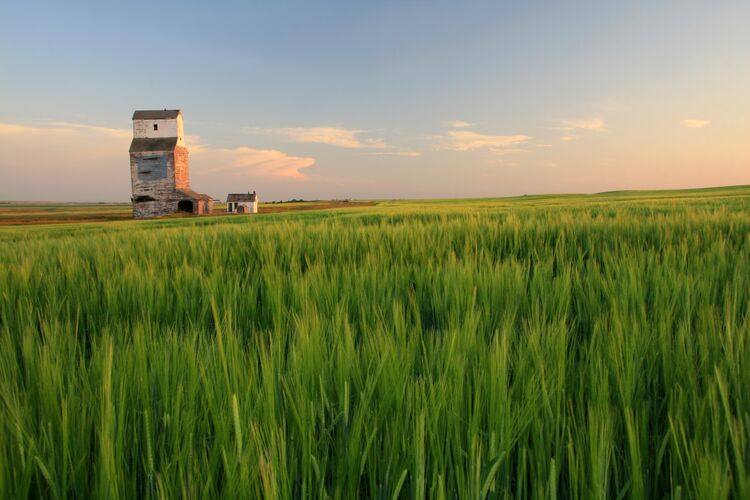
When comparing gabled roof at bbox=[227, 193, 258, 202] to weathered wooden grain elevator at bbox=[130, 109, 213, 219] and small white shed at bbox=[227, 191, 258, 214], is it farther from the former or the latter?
weathered wooden grain elevator at bbox=[130, 109, 213, 219]

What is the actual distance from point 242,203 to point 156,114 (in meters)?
21.4

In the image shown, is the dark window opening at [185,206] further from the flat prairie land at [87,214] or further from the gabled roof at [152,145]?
the gabled roof at [152,145]

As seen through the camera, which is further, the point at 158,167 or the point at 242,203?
the point at 242,203

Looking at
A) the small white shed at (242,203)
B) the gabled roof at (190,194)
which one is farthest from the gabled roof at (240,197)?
the gabled roof at (190,194)

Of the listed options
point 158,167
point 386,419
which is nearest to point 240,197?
point 158,167

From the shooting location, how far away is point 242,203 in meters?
57.7

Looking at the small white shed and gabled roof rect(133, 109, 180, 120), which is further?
the small white shed

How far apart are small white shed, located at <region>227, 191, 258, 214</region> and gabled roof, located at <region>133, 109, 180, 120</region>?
20.7 meters

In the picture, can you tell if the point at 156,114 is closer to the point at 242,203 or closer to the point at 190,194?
the point at 190,194

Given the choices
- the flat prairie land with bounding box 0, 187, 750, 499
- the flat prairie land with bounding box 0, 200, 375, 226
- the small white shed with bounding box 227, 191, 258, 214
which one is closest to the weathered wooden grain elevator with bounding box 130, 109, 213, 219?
the flat prairie land with bounding box 0, 200, 375, 226

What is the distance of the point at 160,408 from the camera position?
747 mm

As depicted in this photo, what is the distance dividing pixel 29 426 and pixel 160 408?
0.19 meters

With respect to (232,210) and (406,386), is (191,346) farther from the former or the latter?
(232,210)

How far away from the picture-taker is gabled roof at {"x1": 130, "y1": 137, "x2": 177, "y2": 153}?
35781 millimetres
